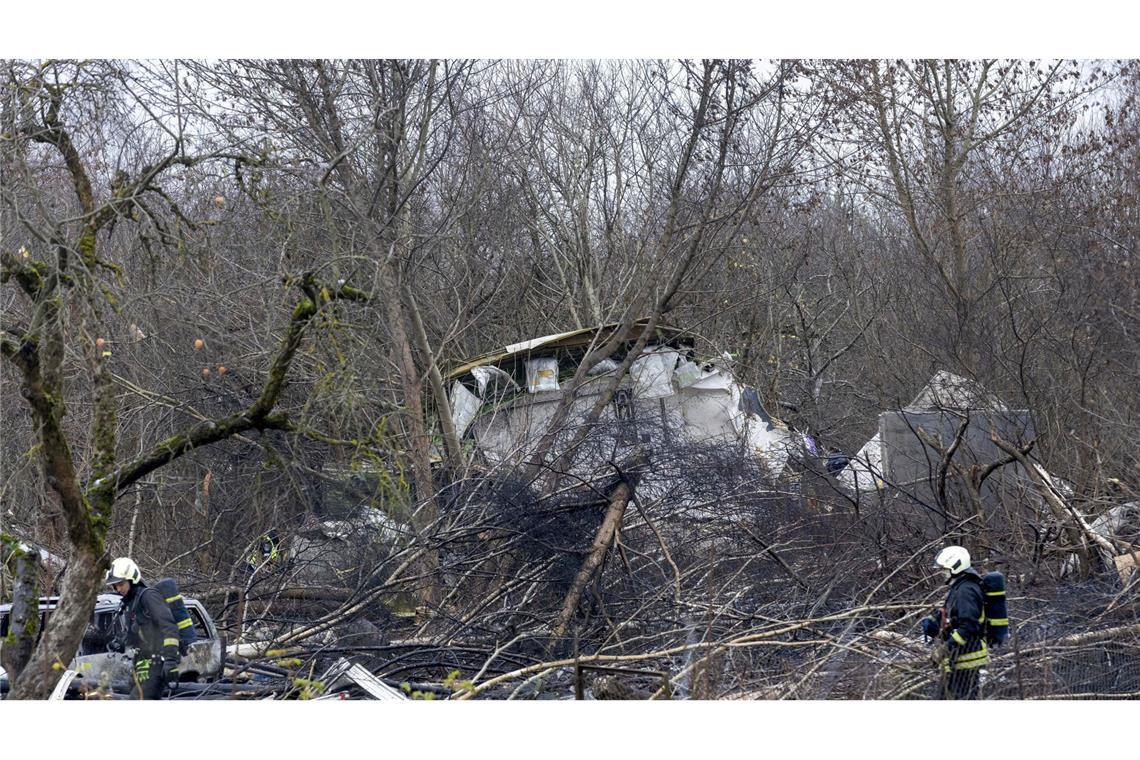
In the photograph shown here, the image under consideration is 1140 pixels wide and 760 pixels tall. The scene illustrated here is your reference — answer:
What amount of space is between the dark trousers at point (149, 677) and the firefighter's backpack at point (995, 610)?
18.5 ft

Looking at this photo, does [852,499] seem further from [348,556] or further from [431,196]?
[431,196]

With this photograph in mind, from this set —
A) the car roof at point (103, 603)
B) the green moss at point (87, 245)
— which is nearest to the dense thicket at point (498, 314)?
the green moss at point (87, 245)

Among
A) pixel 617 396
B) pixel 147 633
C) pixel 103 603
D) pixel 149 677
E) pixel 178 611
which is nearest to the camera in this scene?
pixel 149 677

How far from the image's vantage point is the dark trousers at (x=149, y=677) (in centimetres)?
753

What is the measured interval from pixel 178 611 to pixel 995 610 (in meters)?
5.66

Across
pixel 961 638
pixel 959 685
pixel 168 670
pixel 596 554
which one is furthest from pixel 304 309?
pixel 959 685

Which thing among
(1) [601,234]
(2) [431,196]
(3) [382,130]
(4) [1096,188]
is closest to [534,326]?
(1) [601,234]

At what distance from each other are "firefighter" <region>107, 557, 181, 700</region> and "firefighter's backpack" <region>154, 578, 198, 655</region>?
0.17 ft

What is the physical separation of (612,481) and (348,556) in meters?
2.73

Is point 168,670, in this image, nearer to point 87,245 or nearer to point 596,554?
point 87,245

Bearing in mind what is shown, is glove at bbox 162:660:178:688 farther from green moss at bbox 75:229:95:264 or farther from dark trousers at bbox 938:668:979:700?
dark trousers at bbox 938:668:979:700

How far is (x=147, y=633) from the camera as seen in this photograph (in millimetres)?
7684

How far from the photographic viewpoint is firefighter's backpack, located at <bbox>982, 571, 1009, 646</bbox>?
716cm

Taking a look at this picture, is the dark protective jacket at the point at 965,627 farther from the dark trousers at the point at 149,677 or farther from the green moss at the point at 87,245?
the green moss at the point at 87,245
